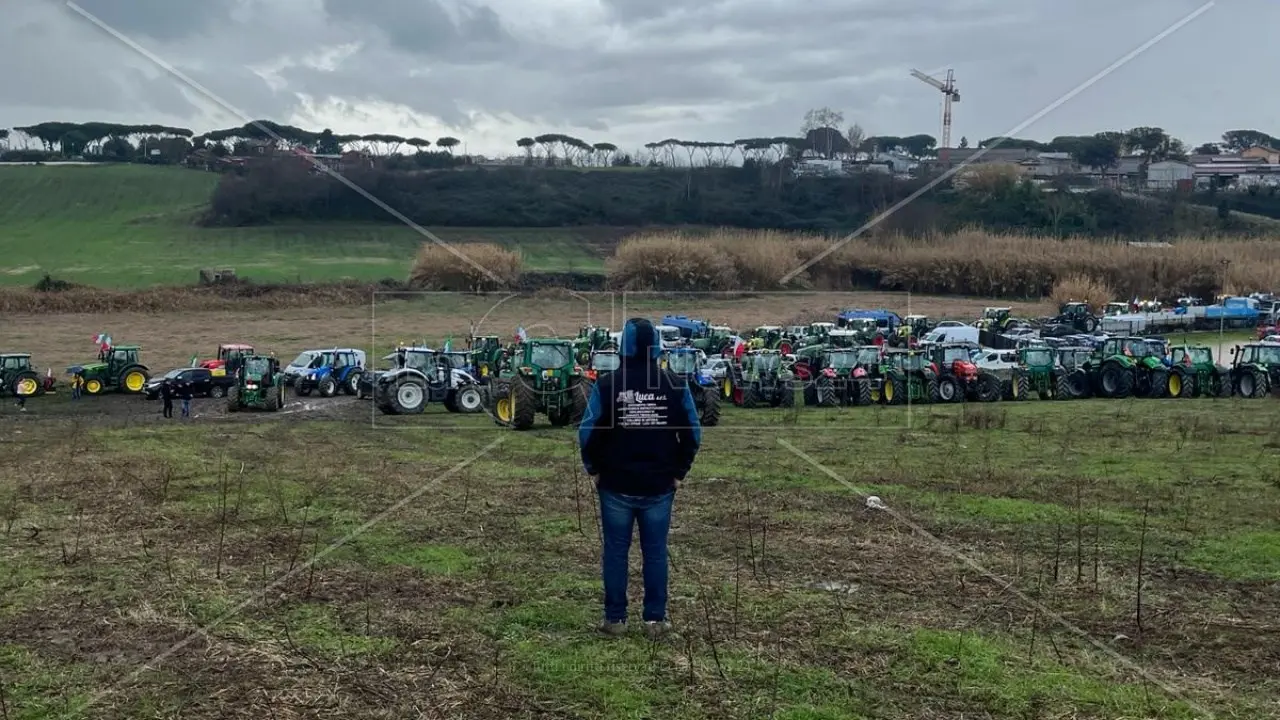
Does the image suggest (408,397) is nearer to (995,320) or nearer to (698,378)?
(698,378)

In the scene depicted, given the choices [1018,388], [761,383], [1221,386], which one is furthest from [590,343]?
[1221,386]

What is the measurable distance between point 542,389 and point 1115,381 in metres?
14.6

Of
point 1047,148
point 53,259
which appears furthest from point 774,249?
point 1047,148

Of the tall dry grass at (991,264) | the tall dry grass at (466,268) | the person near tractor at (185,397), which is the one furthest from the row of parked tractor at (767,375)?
the tall dry grass at (991,264)

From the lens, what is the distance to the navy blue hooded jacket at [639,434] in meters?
6.71

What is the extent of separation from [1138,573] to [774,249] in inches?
2219

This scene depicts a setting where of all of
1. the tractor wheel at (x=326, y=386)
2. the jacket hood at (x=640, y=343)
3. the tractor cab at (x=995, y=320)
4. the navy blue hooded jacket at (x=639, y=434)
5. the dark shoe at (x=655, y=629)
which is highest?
the jacket hood at (x=640, y=343)

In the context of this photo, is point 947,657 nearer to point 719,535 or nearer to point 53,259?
point 719,535

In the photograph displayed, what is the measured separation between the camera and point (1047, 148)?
140m

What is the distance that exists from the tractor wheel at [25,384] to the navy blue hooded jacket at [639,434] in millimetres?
28817

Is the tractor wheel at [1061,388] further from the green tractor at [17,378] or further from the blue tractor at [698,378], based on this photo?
the green tractor at [17,378]

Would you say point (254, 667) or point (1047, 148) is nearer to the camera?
point (254, 667)

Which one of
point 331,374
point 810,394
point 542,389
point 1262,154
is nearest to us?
point 542,389

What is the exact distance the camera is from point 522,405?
21281 millimetres
